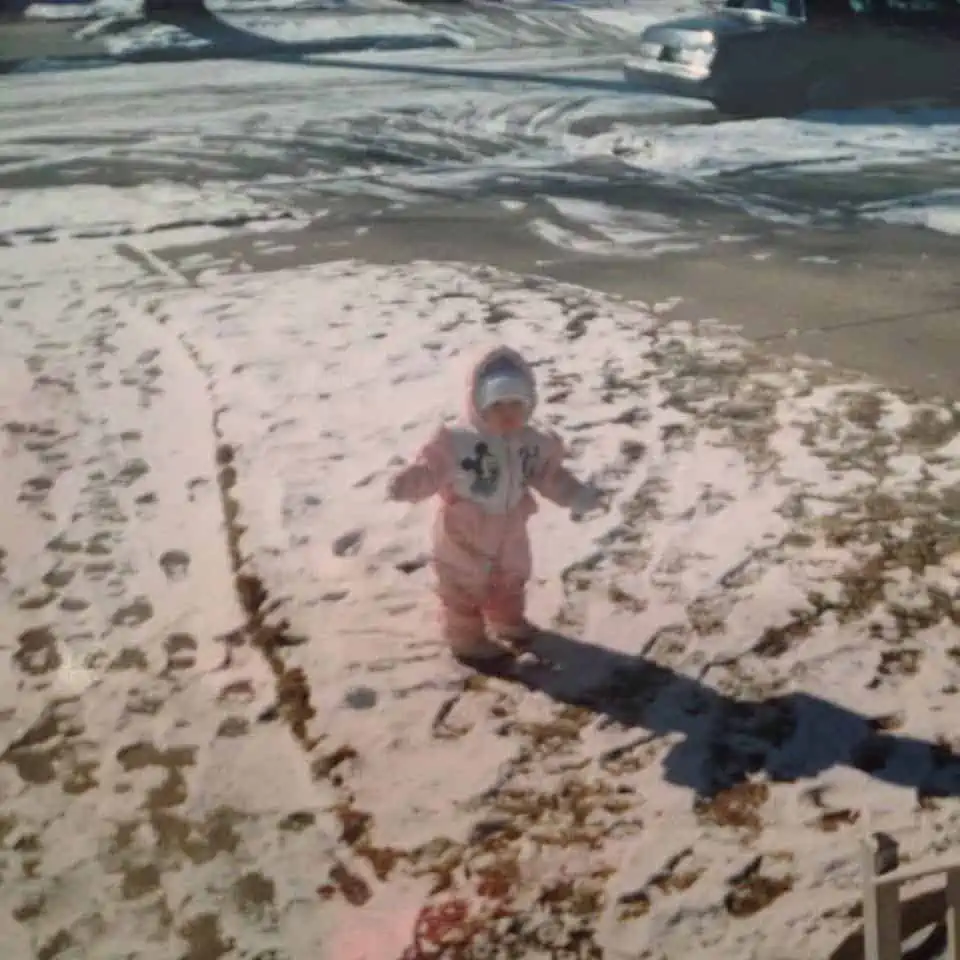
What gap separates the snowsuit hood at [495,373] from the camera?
370 centimetres

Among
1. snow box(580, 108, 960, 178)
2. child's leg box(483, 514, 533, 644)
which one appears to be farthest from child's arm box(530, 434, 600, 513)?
snow box(580, 108, 960, 178)

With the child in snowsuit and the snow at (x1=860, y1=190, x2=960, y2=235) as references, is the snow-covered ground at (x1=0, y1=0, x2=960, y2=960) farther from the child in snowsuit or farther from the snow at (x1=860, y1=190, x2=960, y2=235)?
the snow at (x1=860, y1=190, x2=960, y2=235)

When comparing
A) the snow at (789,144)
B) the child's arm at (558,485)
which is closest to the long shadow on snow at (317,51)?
the snow at (789,144)

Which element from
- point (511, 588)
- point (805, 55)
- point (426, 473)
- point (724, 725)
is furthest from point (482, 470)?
point (805, 55)

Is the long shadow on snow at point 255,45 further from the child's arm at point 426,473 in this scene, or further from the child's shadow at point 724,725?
the child's shadow at point 724,725

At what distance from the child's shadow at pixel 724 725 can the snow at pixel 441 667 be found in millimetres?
12

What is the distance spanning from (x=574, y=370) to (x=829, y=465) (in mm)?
1546

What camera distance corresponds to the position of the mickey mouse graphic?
3756mm

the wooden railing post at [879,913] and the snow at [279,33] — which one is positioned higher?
the snow at [279,33]

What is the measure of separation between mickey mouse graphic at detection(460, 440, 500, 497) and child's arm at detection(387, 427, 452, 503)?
6cm

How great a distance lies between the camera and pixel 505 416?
373 centimetres

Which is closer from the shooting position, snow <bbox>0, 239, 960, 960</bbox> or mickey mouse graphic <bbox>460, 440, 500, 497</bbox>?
snow <bbox>0, 239, 960, 960</bbox>

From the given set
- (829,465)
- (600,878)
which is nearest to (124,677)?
(600,878)

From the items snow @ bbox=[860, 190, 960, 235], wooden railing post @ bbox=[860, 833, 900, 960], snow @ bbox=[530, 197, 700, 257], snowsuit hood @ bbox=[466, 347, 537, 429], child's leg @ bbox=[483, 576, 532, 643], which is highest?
snowsuit hood @ bbox=[466, 347, 537, 429]
